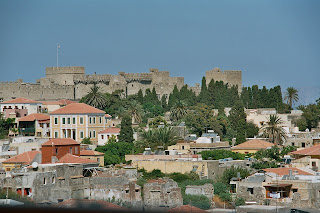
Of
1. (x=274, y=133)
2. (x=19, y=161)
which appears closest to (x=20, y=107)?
(x=19, y=161)

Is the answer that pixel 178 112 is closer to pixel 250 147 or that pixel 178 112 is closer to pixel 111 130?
pixel 111 130

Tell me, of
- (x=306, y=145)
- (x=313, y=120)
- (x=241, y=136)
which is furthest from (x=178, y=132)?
(x=313, y=120)

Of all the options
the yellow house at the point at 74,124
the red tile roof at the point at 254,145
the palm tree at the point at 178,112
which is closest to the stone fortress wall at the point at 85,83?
the palm tree at the point at 178,112

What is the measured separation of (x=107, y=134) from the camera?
4281 cm

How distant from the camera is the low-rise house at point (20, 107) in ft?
155

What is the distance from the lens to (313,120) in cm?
4981

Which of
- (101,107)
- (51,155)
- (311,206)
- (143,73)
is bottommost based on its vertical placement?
(311,206)

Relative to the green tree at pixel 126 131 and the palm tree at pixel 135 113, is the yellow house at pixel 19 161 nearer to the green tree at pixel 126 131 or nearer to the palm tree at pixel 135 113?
the green tree at pixel 126 131

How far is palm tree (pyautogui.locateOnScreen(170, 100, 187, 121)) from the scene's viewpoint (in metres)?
49.5

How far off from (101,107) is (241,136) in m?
14.0

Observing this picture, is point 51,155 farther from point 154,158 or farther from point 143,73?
point 143,73

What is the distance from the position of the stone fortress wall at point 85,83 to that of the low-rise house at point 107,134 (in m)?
13.6

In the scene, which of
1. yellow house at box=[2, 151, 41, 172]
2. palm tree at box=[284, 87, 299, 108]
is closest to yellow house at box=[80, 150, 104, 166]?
yellow house at box=[2, 151, 41, 172]

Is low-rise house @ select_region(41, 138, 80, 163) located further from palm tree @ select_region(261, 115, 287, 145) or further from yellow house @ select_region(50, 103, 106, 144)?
palm tree @ select_region(261, 115, 287, 145)
